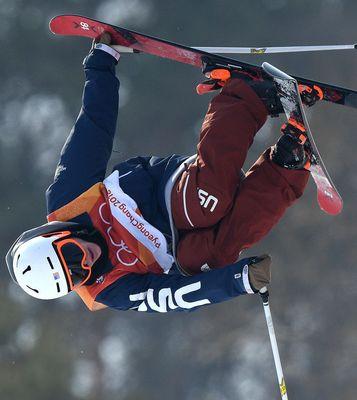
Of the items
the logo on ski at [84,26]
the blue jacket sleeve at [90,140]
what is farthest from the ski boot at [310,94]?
the logo on ski at [84,26]

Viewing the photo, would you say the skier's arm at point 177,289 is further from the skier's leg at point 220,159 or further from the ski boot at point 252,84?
the ski boot at point 252,84

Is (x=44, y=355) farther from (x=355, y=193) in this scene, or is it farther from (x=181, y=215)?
(x=181, y=215)

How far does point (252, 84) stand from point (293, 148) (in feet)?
1.37

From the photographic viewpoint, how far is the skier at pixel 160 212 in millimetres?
3512

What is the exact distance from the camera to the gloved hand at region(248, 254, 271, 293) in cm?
315

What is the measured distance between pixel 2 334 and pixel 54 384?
30.7 inches

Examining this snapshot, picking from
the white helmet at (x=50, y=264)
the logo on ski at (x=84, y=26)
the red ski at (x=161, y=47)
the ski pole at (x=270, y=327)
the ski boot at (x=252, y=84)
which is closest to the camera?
the ski pole at (x=270, y=327)

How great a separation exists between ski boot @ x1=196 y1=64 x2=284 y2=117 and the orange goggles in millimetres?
1134

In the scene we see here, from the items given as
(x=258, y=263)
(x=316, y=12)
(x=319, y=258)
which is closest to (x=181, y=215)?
(x=258, y=263)

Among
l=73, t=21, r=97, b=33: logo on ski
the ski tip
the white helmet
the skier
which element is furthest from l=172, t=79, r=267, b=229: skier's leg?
l=73, t=21, r=97, b=33: logo on ski

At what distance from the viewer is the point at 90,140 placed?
372 cm

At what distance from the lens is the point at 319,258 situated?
7078 mm

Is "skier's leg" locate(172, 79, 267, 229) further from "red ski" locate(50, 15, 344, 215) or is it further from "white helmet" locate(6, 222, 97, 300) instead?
"white helmet" locate(6, 222, 97, 300)

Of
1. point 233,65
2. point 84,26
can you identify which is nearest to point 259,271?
point 233,65
